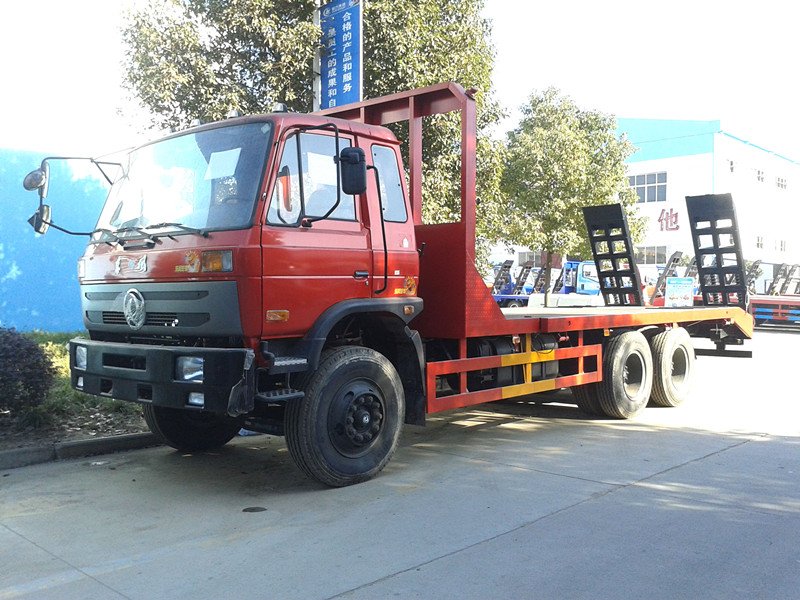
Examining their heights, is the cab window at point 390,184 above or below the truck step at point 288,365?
above

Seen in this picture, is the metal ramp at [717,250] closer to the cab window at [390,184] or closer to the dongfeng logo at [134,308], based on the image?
the cab window at [390,184]

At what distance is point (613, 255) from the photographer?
11641 millimetres

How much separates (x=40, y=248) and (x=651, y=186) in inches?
1404

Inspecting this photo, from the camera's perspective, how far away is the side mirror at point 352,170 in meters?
5.00

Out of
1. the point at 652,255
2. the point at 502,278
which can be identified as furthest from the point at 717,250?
the point at 652,255

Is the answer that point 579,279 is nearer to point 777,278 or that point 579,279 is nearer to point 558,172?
point 558,172

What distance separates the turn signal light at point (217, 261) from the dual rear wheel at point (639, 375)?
487cm

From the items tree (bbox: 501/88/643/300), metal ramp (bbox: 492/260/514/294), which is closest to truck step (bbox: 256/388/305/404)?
tree (bbox: 501/88/643/300)

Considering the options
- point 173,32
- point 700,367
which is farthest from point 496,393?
point 700,367

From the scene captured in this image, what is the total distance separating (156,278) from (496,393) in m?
3.18

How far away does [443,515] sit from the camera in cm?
485

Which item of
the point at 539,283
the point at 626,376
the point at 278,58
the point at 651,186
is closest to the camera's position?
the point at 626,376

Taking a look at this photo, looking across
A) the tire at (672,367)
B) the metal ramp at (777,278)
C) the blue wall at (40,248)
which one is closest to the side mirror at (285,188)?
the tire at (672,367)

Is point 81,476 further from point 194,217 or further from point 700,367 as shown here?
point 700,367
